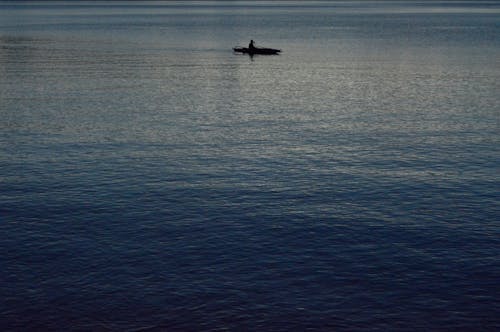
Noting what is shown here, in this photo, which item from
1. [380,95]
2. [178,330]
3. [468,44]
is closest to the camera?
[178,330]

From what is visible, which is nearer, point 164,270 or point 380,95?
point 164,270

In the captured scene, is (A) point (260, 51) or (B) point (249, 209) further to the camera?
(A) point (260, 51)

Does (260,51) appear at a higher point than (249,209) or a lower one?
higher

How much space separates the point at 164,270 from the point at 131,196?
16.2m

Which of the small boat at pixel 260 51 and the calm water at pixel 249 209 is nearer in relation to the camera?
the calm water at pixel 249 209

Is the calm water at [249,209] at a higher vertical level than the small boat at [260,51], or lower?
lower

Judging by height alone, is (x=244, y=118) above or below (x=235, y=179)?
above

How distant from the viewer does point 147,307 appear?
1489 inches

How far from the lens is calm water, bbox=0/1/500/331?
38000 millimetres

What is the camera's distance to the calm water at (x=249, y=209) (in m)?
38.0

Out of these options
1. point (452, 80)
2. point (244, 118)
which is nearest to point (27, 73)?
point (244, 118)

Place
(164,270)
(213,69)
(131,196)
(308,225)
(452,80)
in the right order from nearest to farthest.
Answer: (164,270) → (308,225) → (131,196) → (452,80) → (213,69)

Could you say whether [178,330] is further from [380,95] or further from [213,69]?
[213,69]

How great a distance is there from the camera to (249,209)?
54438 mm
